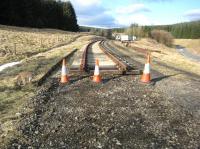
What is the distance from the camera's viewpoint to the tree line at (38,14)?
7800 centimetres

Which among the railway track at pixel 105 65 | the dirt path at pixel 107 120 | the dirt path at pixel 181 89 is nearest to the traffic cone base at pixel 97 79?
the dirt path at pixel 107 120

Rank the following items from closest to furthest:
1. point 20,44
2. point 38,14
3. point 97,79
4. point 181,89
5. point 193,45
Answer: point 181,89 → point 97,79 → point 20,44 → point 38,14 → point 193,45

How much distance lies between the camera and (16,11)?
8119 centimetres

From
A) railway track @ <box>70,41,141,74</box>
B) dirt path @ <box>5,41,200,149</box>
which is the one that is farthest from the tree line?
dirt path @ <box>5,41,200,149</box>

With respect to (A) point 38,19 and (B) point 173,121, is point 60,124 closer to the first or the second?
(B) point 173,121

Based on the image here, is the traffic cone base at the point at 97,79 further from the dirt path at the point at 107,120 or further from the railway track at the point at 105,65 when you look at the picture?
the railway track at the point at 105,65

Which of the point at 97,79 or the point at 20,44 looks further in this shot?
the point at 20,44

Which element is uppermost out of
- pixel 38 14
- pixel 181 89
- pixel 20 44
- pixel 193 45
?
pixel 38 14

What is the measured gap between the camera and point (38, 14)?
3826 inches

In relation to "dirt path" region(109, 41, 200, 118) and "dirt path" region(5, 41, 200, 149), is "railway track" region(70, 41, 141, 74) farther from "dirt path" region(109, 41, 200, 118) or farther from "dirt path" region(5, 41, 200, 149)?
"dirt path" region(5, 41, 200, 149)

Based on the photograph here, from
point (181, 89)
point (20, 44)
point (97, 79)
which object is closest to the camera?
point (181, 89)

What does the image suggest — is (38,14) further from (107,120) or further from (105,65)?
(107,120)

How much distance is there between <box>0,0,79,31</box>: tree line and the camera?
256 ft

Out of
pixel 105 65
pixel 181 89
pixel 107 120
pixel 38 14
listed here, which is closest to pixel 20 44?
pixel 105 65
